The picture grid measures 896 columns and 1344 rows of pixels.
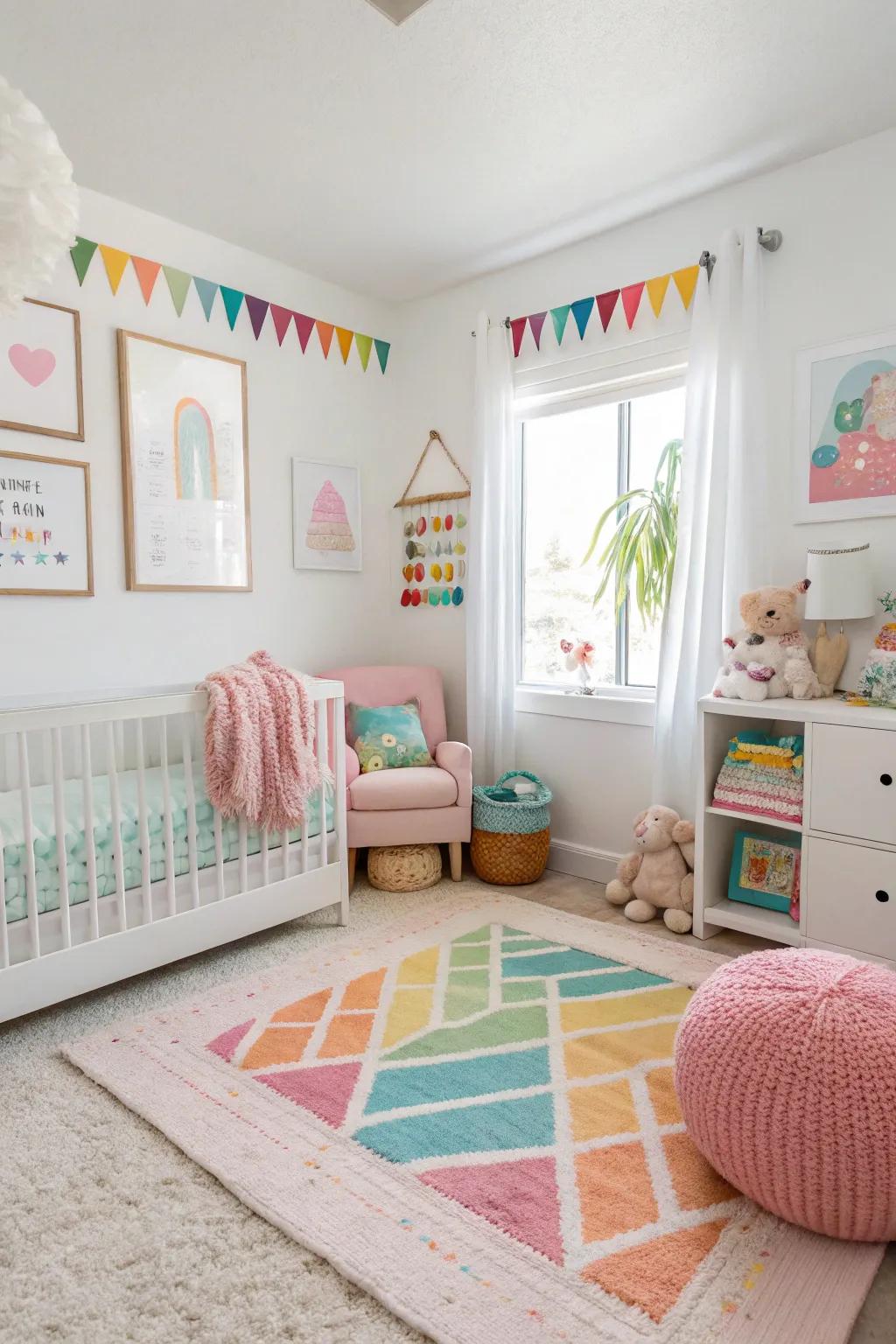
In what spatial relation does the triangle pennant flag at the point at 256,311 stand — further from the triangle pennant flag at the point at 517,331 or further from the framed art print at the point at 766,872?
the framed art print at the point at 766,872

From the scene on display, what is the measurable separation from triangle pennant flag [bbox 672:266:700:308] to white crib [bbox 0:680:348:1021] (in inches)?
70.6

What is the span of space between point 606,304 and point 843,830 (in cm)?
204

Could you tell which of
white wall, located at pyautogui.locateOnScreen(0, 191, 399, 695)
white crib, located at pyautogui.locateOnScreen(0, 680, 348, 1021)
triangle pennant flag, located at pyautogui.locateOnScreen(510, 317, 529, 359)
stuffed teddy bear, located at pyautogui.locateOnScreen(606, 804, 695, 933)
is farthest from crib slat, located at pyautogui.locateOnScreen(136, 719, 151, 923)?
triangle pennant flag, located at pyautogui.locateOnScreen(510, 317, 529, 359)

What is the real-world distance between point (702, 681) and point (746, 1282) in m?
1.80

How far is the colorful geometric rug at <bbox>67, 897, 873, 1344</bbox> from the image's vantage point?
1.25 meters

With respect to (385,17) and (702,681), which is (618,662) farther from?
(385,17)

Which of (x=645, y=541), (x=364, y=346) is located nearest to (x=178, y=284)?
(x=364, y=346)

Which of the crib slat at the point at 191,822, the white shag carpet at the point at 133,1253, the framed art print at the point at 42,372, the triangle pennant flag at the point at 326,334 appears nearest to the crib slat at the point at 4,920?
the white shag carpet at the point at 133,1253

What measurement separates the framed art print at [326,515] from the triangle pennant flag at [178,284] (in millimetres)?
715

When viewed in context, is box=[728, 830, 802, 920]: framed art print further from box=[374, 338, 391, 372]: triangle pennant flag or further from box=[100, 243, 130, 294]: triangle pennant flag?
box=[100, 243, 130, 294]: triangle pennant flag

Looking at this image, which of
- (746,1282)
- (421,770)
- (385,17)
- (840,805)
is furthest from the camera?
(421,770)

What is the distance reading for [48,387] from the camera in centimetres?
260

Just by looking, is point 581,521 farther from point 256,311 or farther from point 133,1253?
point 133,1253

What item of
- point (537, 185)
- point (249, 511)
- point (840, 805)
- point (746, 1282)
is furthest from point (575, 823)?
point (537, 185)
